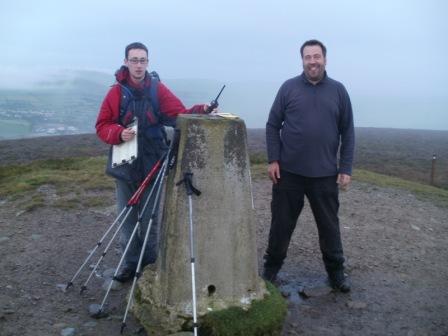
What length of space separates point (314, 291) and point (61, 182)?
9620 mm

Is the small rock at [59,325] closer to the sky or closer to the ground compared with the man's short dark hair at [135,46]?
closer to the ground

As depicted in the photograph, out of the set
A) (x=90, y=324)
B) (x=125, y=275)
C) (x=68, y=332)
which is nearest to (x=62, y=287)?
(x=125, y=275)

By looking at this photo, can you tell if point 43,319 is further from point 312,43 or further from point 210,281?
point 312,43

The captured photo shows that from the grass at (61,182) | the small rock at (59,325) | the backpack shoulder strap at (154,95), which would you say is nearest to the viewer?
the small rock at (59,325)

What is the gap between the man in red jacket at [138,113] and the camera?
19.7ft

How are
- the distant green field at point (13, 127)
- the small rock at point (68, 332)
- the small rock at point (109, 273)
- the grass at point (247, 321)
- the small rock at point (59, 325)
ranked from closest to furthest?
the grass at point (247, 321), the small rock at point (68, 332), the small rock at point (59, 325), the small rock at point (109, 273), the distant green field at point (13, 127)

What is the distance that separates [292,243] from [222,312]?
4.28 m

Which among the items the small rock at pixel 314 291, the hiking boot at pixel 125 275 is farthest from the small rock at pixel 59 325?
the small rock at pixel 314 291

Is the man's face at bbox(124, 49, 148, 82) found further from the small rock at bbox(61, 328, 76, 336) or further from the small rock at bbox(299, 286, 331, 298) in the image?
the small rock at bbox(299, 286, 331, 298)

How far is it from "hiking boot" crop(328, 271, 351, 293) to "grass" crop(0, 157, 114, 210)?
6933mm

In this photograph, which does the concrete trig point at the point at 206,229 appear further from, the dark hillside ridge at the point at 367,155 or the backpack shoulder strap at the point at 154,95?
the dark hillside ridge at the point at 367,155

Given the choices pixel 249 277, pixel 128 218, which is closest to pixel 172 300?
pixel 249 277

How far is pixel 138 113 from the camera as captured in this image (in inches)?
244

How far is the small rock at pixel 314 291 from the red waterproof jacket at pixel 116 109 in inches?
128
